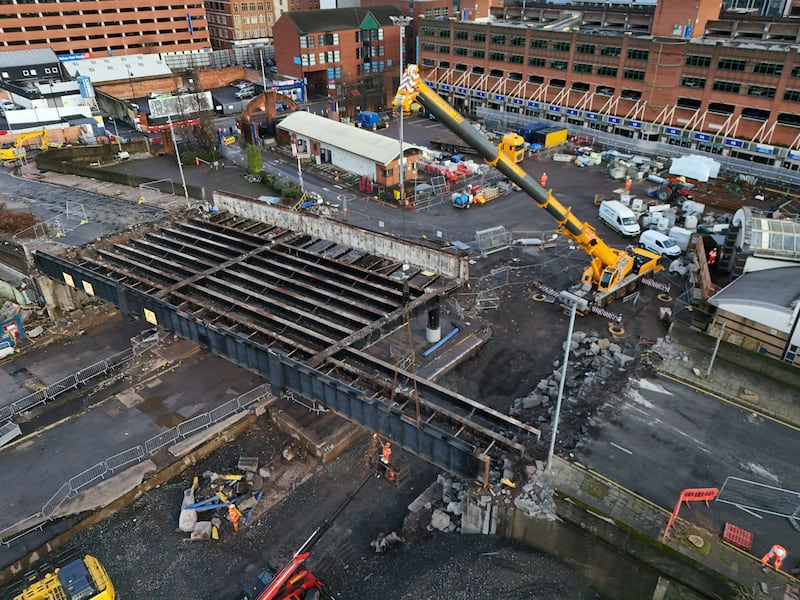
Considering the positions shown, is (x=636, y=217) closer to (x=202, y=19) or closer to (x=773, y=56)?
(x=773, y=56)

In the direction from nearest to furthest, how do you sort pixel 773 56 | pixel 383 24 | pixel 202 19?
1. pixel 773 56
2. pixel 383 24
3. pixel 202 19

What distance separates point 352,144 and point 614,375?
37.7 meters

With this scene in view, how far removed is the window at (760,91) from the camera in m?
56.2

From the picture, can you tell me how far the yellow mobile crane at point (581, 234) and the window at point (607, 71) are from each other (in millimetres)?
36503

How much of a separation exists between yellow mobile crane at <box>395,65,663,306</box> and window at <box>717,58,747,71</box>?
106 ft

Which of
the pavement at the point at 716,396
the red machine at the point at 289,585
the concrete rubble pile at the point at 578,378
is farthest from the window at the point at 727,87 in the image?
the red machine at the point at 289,585

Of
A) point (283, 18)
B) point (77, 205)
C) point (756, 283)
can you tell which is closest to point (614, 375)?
point (756, 283)

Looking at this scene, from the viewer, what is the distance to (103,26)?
102438 mm

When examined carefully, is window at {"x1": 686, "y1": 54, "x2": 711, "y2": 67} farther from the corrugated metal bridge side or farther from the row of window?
the corrugated metal bridge side

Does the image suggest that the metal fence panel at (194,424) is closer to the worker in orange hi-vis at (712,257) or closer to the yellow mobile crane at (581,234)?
the yellow mobile crane at (581,234)

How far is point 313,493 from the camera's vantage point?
23281 millimetres

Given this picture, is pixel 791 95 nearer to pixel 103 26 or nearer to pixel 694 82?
pixel 694 82

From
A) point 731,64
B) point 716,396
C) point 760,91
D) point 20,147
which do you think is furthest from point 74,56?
point 716,396

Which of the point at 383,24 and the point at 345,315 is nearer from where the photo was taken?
the point at 345,315
